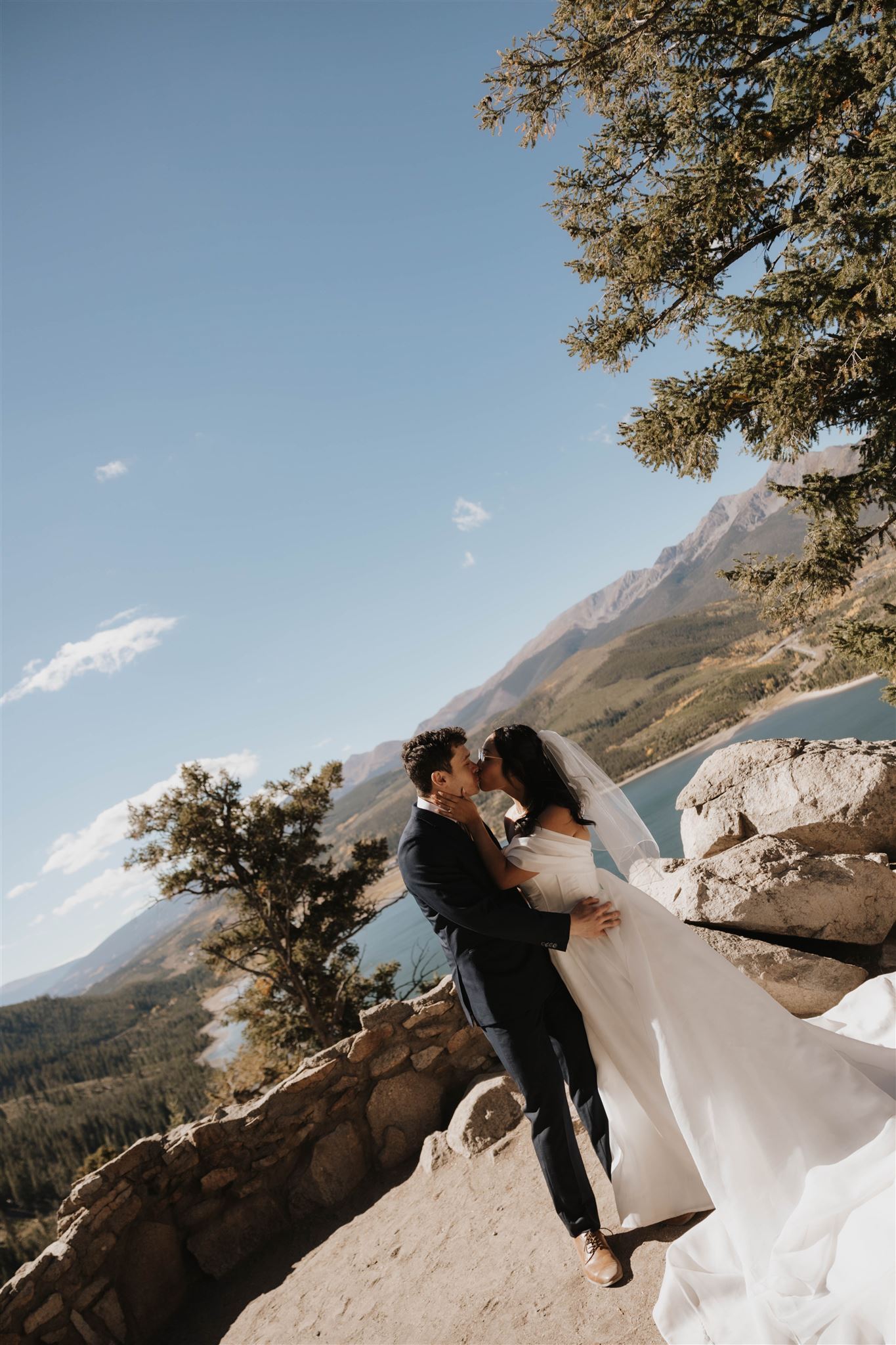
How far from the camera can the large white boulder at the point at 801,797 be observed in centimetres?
552

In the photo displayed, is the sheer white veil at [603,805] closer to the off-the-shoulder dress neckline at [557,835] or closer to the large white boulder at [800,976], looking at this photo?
the off-the-shoulder dress neckline at [557,835]

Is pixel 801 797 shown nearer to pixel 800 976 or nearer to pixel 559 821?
pixel 800 976

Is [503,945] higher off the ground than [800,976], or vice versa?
[503,945]

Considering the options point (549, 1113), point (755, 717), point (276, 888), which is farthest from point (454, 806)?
point (755, 717)

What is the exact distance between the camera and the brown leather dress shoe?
298cm

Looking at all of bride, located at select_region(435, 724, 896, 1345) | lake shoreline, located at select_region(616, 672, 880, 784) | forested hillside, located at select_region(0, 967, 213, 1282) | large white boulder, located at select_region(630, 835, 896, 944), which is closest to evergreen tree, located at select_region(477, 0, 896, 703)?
large white boulder, located at select_region(630, 835, 896, 944)

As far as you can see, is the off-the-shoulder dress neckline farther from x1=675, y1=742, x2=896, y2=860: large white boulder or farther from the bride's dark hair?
x1=675, y1=742, x2=896, y2=860: large white boulder

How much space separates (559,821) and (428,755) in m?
0.73

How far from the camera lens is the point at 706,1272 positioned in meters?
2.64

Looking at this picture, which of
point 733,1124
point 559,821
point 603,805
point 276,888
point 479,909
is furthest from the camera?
point 276,888

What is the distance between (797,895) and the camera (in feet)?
15.4

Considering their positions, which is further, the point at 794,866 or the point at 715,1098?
the point at 794,866

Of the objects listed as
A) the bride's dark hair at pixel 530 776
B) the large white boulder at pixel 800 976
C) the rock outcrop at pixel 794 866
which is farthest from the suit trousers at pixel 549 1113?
the large white boulder at pixel 800 976

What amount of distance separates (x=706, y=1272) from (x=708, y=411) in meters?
7.12
